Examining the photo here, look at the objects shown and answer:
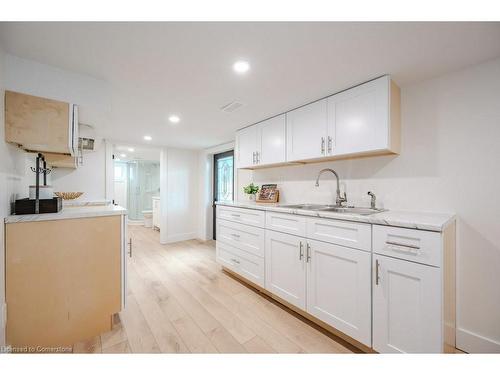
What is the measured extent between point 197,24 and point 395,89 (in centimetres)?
163

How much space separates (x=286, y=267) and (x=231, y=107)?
1778mm

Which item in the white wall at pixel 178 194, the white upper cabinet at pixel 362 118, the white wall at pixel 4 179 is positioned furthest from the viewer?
the white wall at pixel 178 194

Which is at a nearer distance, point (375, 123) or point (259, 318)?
point (375, 123)

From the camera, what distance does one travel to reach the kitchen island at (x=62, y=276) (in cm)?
136

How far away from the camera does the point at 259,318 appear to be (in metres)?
1.88

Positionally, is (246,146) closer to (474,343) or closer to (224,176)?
(224,176)

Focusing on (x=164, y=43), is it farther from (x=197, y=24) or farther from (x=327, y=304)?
(x=327, y=304)

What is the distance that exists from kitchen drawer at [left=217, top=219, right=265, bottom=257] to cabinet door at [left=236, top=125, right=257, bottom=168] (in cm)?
89

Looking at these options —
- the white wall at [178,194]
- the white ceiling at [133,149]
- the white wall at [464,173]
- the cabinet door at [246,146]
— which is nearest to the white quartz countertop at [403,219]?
the white wall at [464,173]

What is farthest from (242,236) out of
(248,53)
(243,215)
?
(248,53)

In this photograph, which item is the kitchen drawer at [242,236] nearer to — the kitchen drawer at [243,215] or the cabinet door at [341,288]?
the kitchen drawer at [243,215]

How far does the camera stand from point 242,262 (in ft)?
8.31

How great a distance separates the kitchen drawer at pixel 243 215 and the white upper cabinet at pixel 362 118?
3.28 ft
